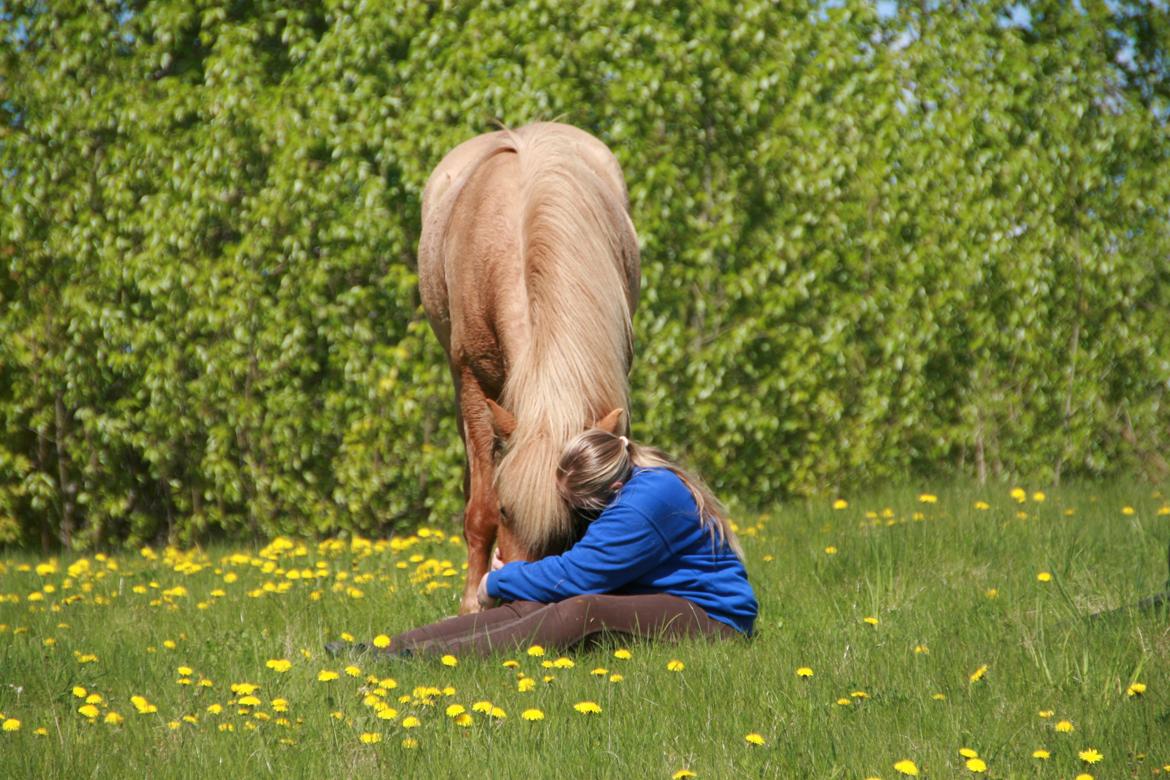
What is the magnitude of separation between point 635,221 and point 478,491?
2714 millimetres

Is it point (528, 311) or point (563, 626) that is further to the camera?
point (528, 311)

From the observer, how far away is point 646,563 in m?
3.84

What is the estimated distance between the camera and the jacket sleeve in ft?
12.3

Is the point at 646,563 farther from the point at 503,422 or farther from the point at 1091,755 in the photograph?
the point at 1091,755

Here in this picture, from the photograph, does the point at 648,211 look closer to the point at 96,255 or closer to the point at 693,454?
the point at 693,454

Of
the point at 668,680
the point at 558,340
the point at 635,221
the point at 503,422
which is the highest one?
the point at 635,221

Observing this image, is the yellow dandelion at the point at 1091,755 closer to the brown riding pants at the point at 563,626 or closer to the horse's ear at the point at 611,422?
the brown riding pants at the point at 563,626

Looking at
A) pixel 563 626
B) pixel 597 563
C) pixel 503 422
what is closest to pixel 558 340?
pixel 503 422

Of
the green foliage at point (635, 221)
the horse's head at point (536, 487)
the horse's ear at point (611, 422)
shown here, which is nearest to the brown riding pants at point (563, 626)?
the horse's head at point (536, 487)

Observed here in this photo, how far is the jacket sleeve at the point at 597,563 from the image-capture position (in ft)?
12.3

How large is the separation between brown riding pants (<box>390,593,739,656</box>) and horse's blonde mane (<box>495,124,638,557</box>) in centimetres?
23

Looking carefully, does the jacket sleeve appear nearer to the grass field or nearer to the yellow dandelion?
the grass field

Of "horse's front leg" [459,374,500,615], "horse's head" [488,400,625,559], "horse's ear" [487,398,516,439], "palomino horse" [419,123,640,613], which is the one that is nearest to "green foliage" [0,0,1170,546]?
"palomino horse" [419,123,640,613]

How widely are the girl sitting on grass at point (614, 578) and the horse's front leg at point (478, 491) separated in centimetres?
82
